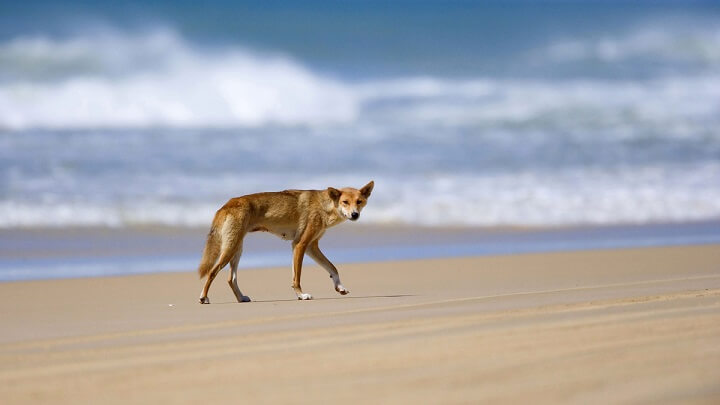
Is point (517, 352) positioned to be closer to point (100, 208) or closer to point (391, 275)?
point (391, 275)

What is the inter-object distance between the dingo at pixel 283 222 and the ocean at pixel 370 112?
7284mm

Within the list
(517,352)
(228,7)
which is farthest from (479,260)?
(228,7)

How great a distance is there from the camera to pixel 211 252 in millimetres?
9758

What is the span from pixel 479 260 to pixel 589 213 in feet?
20.4

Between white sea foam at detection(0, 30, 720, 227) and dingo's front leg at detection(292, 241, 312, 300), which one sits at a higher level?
white sea foam at detection(0, 30, 720, 227)

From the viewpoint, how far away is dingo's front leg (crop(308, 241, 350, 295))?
9.84 m

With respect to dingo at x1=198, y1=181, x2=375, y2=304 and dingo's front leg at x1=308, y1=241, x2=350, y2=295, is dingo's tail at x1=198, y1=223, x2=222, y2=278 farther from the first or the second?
dingo's front leg at x1=308, y1=241, x2=350, y2=295

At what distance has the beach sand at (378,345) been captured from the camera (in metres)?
4.63

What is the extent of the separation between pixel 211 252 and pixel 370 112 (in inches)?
778

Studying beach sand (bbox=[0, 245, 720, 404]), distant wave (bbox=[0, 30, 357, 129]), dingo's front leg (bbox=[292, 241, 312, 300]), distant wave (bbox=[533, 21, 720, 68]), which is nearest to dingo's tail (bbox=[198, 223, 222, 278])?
beach sand (bbox=[0, 245, 720, 404])

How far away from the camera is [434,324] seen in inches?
252

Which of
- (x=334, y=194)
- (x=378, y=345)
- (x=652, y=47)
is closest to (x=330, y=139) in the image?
(x=652, y=47)

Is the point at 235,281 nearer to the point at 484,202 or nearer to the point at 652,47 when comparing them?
the point at 484,202

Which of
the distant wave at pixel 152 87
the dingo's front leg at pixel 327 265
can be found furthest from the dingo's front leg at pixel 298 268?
the distant wave at pixel 152 87
